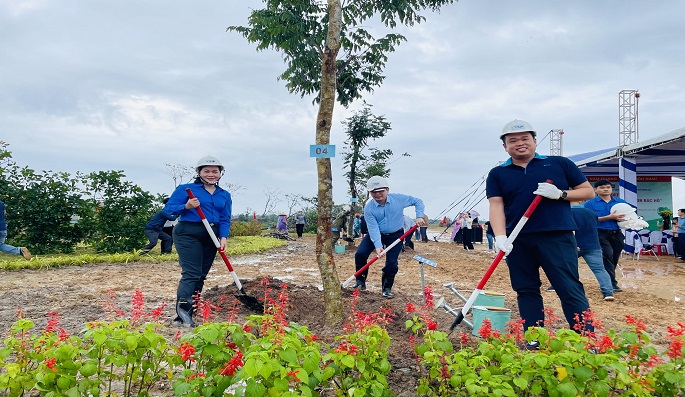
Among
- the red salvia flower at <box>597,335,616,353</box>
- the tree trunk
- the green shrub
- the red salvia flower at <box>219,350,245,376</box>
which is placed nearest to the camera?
the red salvia flower at <box>219,350,245,376</box>

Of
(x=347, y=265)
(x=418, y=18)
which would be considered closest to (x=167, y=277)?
(x=347, y=265)

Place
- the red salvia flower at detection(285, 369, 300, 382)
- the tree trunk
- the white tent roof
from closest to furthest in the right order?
the red salvia flower at detection(285, 369, 300, 382) < the tree trunk < the white tent roof

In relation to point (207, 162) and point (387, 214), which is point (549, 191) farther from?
point (207, 162)

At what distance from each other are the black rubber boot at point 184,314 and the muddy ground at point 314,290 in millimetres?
787

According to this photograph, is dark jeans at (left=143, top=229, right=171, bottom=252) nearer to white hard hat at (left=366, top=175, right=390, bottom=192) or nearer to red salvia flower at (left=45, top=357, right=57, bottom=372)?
white hard hat at (left=366, top=175, right=390, bottom=192)

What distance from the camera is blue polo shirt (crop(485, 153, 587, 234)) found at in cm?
336

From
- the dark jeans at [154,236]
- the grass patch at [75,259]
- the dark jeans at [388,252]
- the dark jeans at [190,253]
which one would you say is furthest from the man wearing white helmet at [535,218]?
the dark jeans at [154,236]

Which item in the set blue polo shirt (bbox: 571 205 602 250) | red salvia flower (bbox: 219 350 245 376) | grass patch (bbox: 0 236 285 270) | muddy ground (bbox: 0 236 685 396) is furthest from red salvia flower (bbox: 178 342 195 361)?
grass patch (bbox: 0 236 285 270)

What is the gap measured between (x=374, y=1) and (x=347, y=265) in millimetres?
6305

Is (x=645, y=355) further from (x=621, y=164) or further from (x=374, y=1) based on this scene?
(x=621, y=164)

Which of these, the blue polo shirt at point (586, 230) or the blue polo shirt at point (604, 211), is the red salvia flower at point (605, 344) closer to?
the blue polo shirt at point (586, 230)

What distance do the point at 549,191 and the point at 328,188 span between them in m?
2.03

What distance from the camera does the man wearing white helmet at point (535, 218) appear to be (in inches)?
131

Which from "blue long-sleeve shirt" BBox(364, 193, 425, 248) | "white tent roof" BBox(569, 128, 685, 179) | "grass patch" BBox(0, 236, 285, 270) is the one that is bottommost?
"grass patch" BBox(0, 236, 285, 270)
